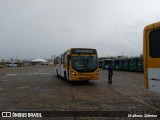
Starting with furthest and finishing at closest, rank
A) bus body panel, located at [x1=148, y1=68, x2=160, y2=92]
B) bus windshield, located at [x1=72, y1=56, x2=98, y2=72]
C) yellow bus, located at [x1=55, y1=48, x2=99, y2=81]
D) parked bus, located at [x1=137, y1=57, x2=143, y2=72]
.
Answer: parked bus, located at [x1=137, y1=57, x2=143, y2=72]
bus windshield, located at [x1=72, y1=56, x2=98, y2=72]
yellow bus, located at [x1=55, y1=48, x2=99, y2=81]
bus body panel, located at [x1=148, y1=68, x2=160, y2=92]

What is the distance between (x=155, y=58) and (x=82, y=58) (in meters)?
10.4

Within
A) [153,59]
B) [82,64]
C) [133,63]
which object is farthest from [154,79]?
[133,63]

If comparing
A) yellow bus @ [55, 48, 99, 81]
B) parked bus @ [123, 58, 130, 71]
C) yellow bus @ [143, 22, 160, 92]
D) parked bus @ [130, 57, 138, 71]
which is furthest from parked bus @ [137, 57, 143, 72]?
yellow bus @ [143, 22, 160, 92]

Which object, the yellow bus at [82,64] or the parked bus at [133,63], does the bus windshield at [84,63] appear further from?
the parked bus at [133,63]

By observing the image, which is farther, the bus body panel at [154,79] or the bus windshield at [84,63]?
the bus windshield at [84,63]

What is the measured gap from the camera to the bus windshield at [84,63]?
18.6 meters

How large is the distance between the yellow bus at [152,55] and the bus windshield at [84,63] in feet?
30.8

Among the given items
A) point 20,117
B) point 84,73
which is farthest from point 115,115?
point 84,73

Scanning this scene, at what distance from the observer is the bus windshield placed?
1861 cm

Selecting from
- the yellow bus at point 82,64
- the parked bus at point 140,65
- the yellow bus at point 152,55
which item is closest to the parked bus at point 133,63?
the parked bus at point 140,65

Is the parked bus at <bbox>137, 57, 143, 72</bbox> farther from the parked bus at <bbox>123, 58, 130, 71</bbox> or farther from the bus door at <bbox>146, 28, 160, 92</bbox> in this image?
the bus door at <bbox>146, 28, 160, 92</bbox>

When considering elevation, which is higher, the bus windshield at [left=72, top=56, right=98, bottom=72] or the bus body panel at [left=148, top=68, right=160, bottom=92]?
the bus windshield at [left=72, top=56, right=98, bottom=72]

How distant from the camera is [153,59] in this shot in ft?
29.6

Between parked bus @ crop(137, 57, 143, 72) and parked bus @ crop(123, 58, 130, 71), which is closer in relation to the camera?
parked bus @ crop(137, 57, 143, 72)
